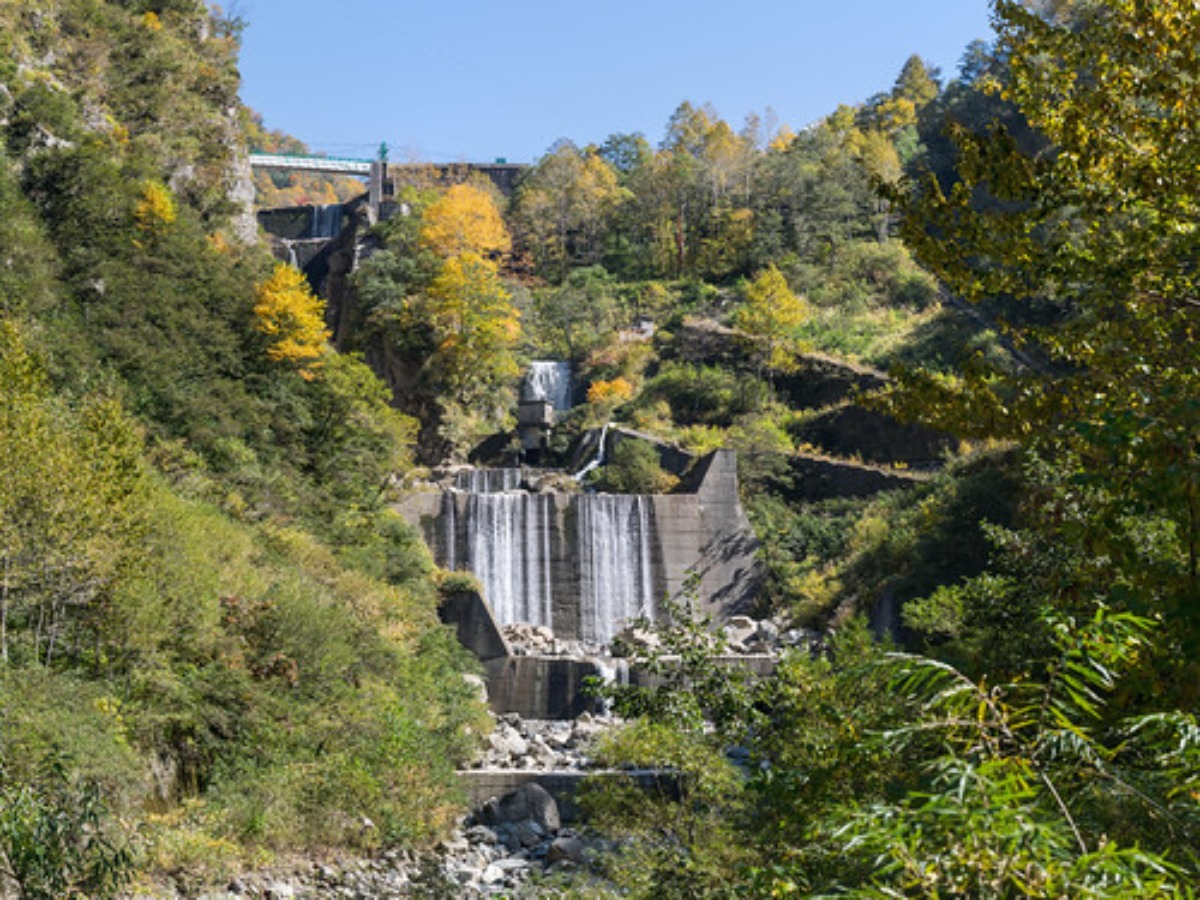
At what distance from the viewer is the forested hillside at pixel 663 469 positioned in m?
3.20

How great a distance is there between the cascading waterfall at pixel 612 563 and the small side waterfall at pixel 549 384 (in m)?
12.0

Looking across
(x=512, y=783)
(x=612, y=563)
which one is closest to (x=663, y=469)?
(x=612, y=563)

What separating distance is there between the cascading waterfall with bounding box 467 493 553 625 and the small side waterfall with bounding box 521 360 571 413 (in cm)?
1232

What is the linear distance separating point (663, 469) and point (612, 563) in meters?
5.24

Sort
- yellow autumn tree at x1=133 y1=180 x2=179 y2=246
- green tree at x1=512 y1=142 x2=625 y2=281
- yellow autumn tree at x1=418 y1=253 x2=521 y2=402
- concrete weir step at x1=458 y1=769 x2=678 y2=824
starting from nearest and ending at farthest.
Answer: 1. concrete weir step at x1=458 y1=769 x2=678 y2=824
2. yellow autumn tree at x1=133 y1=180 x2=179 y2=246
3. yellow autumn tree at x1=418 y1=253 x2=521 y2=402
4. green tree at x1=512 y1=142 x2=625 y2=281

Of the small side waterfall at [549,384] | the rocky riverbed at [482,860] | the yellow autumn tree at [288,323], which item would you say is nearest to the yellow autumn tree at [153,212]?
the yellow autumn tree at [288,323]

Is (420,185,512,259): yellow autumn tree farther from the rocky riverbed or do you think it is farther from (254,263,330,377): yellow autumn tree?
the rocky riverbed

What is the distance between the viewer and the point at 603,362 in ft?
134

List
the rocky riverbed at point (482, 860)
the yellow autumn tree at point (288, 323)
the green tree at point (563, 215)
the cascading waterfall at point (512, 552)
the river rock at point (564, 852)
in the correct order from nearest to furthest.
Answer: the rocky riverbed at point (482, 860), the river rock at point (564, 852), the yellow autumn tree at point (288, 323), the cascading waterfall at point (512, 552), the green tree at point (563, 215)

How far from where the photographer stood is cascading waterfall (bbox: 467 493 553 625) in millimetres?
27062

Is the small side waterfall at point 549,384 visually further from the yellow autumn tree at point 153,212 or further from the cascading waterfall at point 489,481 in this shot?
the yellow autumn tree at point 153,212

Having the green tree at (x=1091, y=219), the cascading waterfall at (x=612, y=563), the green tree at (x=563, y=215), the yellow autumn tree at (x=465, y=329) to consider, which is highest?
the green tree at (x=563, y=215)

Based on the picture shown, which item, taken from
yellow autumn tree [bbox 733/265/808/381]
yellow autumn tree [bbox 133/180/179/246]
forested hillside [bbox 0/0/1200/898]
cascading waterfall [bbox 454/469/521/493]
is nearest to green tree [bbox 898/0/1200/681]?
forested hillside [bbox 0/0/1200/898]

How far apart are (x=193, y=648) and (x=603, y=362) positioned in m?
27.4
